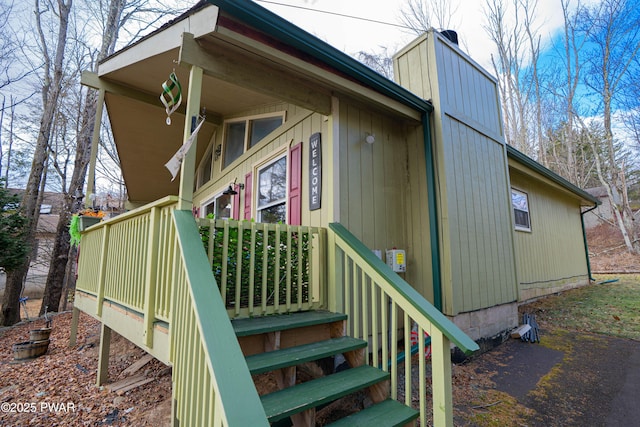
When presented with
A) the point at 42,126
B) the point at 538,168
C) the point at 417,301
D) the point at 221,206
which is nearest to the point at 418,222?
the point at 417,301

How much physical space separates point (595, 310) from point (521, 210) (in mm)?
2392

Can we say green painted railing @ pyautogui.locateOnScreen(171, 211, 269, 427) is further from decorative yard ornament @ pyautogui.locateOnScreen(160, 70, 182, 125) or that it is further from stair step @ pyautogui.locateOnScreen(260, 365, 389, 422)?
decorative yard ornament @ pyautogui.locateOnScreen(160, 70, 182, 125)

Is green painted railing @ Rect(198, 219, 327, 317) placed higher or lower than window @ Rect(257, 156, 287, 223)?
lower

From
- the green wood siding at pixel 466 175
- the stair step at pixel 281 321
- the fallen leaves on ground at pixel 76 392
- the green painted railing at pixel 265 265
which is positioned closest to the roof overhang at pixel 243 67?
the green wood siding at pixel 466 175

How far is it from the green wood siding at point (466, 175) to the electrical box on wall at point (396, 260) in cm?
51

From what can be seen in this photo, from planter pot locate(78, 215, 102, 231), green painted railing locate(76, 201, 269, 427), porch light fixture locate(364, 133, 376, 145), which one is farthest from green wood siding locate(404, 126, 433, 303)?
planter pot locate(78, 215, 102, 231)

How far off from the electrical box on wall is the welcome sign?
1.09 metres

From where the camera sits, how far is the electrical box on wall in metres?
3.59

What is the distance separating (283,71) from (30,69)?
1197 cm

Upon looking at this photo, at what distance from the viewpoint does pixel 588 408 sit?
2.56 m

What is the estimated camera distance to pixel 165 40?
9.97 feet

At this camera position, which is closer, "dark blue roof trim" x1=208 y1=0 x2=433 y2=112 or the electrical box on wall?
"dark blue roof trim" x1=208 y1=0 x2=433 y2=112

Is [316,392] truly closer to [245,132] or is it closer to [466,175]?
[466,175]

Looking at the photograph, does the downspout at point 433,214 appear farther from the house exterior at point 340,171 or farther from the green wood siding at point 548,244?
the green wood siding at point 548,244
